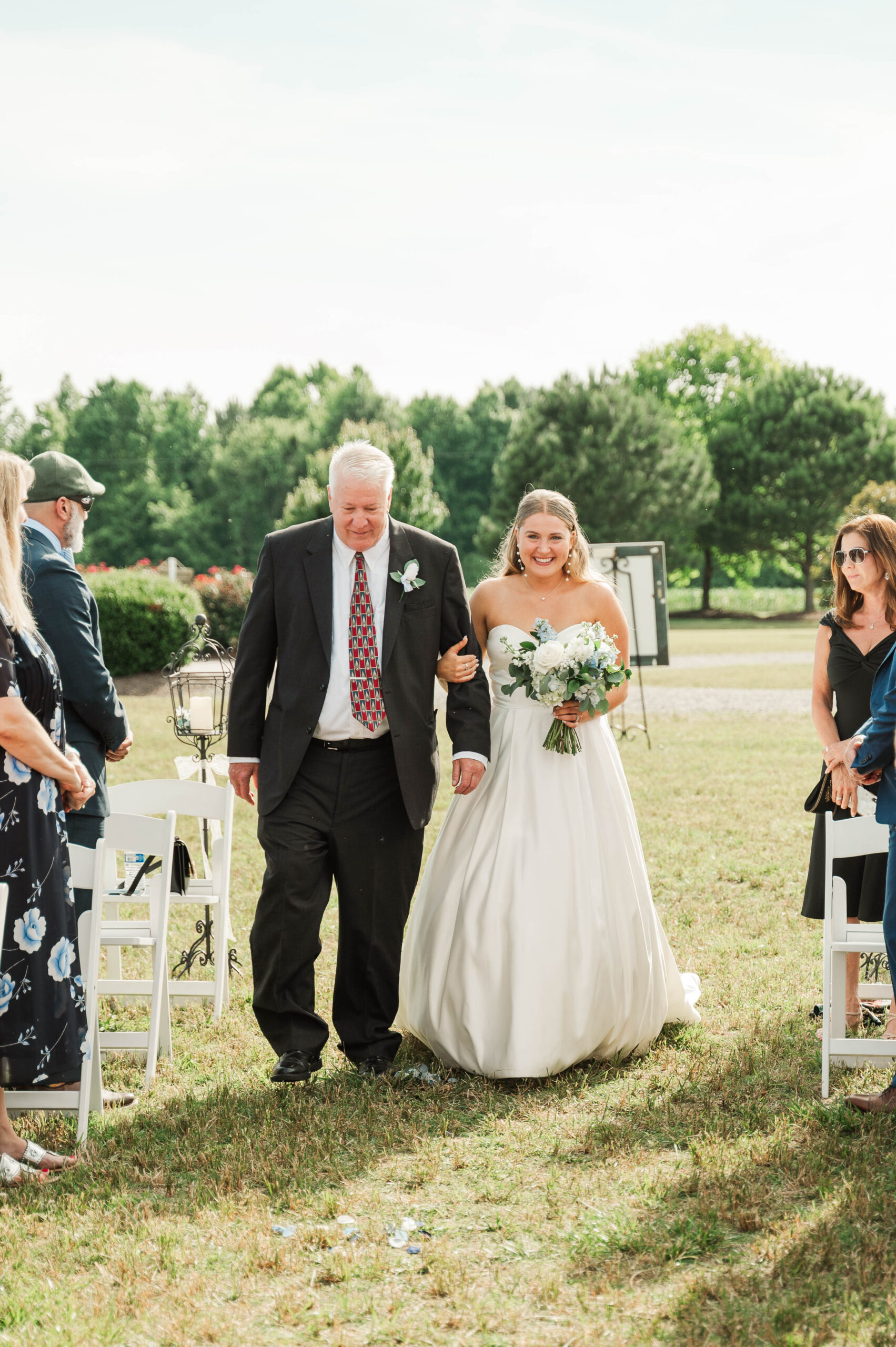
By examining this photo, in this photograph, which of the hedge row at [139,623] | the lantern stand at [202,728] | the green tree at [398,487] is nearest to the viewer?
the lantern stand at [202,728]

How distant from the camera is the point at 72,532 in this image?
495cm

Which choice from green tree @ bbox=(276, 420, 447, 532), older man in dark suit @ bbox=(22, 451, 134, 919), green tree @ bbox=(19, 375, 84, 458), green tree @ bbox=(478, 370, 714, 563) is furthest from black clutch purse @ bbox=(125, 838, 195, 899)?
green tree @ bbox=(19, 375, 84, 458)

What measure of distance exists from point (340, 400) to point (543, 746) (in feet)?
198

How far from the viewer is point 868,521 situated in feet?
16.7

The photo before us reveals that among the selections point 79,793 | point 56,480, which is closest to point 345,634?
point 79,793

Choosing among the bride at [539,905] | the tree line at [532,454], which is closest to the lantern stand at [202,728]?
the bride at [539,905]

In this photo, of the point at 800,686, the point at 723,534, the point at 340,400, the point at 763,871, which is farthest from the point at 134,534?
the point at 763,871

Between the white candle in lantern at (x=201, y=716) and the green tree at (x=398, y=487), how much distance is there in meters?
32.5

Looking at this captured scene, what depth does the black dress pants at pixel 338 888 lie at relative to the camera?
468 centimetres

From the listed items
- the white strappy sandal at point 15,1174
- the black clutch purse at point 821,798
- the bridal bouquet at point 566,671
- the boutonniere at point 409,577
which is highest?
the boutonniere at point 409,577

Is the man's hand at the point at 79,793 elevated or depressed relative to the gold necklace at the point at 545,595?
depressed

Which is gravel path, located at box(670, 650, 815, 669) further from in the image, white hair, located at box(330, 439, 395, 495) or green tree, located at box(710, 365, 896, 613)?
white hair, located at box(330, 439, 395, 495)

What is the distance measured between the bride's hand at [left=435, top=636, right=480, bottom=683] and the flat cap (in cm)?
149

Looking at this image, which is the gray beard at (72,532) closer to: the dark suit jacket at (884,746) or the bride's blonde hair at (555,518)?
the bride's blonde hair at (555,518)
